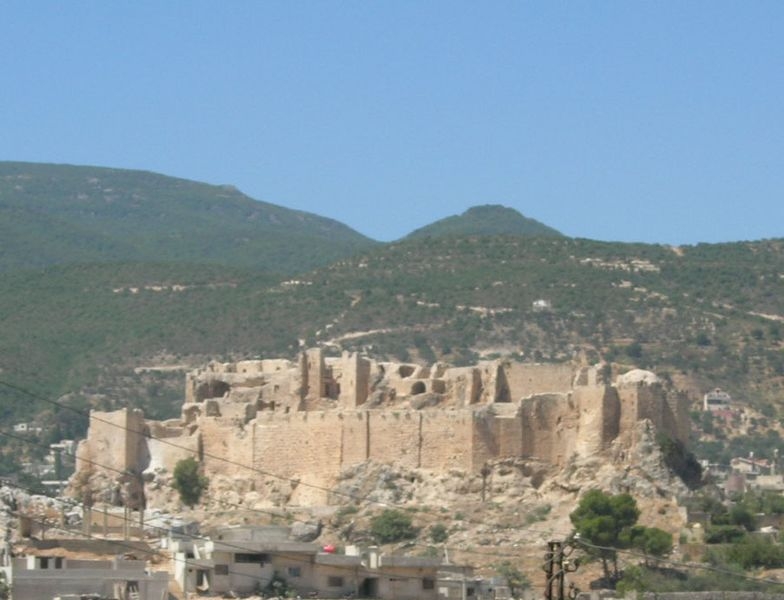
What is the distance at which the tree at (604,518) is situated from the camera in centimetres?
6956

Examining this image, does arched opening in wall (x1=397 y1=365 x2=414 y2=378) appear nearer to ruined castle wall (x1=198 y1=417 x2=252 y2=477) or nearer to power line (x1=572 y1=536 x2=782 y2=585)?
ruined castle wall (x1=198 y1=417 x2=252 y2=477)

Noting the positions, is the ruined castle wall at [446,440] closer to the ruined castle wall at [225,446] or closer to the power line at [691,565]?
the ruined castle wall at [225,446]

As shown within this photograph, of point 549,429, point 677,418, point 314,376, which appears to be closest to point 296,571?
point 549,429

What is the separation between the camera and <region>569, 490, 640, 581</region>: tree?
69562mm

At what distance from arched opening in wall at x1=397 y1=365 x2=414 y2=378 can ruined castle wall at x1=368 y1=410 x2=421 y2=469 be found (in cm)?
307

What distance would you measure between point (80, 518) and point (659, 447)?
1689cm

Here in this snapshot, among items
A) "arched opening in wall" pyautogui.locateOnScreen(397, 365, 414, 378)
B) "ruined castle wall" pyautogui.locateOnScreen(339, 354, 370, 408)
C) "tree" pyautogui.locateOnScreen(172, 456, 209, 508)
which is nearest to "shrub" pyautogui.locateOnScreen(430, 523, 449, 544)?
"ruined castle wall" pyautogui.locateOnScreen(339, 354, 370, 408)

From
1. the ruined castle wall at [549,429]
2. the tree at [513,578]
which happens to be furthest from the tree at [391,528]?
the tree at [513,578]

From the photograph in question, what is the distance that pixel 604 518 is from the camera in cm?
7000

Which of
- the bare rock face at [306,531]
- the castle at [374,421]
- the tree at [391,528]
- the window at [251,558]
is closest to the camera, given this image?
the window at [251,558]

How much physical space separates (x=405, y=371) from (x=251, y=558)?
86.0ft

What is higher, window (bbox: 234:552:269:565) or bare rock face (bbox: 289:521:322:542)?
bare rock face (bbox: 289:521:322:542)

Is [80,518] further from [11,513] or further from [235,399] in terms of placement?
[235,399]

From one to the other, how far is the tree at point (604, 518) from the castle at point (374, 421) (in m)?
2.76
